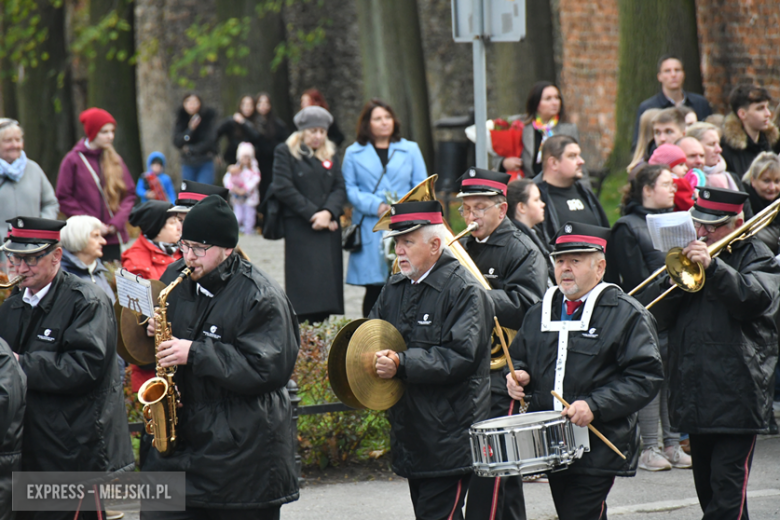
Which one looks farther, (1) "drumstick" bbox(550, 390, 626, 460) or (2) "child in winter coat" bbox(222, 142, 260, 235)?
(2) "child in winter coat" bbox(222, 142, 260, 235)

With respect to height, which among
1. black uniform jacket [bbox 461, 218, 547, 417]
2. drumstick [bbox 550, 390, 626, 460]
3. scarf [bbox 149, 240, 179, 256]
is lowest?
drumstick [bbox 550, 390, 626, 460]

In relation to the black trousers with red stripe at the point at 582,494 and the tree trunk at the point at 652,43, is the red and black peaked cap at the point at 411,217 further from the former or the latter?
the tree trunk at the point at 652,43

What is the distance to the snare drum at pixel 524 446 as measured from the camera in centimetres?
477

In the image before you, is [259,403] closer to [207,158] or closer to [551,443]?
[551,443]

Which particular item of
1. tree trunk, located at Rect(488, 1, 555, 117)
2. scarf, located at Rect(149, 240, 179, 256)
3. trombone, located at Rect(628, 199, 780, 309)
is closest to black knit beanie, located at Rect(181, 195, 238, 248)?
scarf, located at Rect(149, 240, 179, 256)

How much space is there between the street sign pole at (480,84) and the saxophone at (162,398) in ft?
10.8

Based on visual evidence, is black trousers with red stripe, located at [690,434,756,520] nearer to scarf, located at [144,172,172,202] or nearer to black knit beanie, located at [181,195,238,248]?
black knit beanie, located at [181,195,238,248]

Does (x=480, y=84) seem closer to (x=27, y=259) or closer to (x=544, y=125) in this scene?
(x=544, y=125)

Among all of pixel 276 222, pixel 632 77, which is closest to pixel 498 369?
pixel 276 222

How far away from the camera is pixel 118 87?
20531 millimetres

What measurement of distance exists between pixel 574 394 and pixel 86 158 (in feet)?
19.9

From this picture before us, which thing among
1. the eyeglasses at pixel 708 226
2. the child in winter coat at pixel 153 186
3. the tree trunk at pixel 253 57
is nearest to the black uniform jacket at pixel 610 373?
the eyeglasses at pixel 708 226

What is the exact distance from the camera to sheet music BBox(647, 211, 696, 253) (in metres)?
5.81

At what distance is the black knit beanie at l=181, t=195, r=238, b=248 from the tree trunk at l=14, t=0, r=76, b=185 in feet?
53.7
